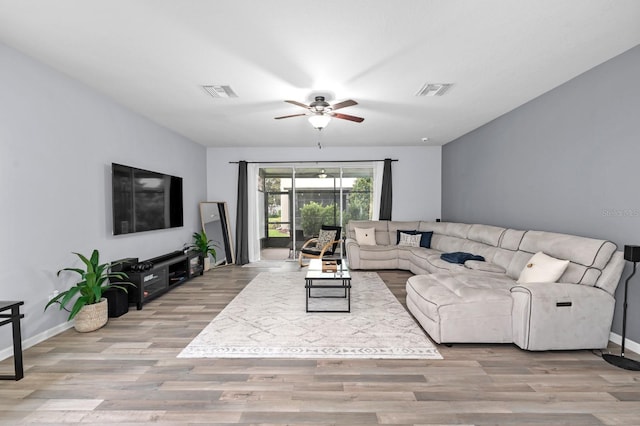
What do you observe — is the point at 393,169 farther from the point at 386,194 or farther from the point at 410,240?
the point at 410,240

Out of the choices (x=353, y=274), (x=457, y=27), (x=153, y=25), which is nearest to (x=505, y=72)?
(x=457, y=27)

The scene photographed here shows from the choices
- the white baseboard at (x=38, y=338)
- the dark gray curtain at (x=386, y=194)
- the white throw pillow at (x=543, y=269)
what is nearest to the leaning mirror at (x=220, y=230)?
the white baseboard at (x=38, y=338)

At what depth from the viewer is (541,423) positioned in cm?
177

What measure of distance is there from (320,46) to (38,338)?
12.3ft

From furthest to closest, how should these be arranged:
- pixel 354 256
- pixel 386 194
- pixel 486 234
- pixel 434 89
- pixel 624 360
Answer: pixel 386 194 → pixel 354 256 → pixel 486 234 → pixel 434 89 → pixel 624 360

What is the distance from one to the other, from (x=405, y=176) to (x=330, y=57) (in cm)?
469

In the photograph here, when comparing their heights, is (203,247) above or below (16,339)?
above

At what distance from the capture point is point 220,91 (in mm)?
3555

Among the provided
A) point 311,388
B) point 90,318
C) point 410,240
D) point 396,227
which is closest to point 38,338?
point 90,318

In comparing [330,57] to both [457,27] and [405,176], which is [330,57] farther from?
[405,176]

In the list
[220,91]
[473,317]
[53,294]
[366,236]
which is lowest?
[473,317]

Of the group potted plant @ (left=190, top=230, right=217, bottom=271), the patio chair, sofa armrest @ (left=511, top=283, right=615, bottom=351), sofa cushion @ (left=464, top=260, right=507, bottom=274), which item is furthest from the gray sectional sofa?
potted plant @ (left=190, top=230, right=217, bottom=271)

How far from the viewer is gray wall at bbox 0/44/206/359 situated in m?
2.58

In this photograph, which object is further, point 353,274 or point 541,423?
point 353,274
